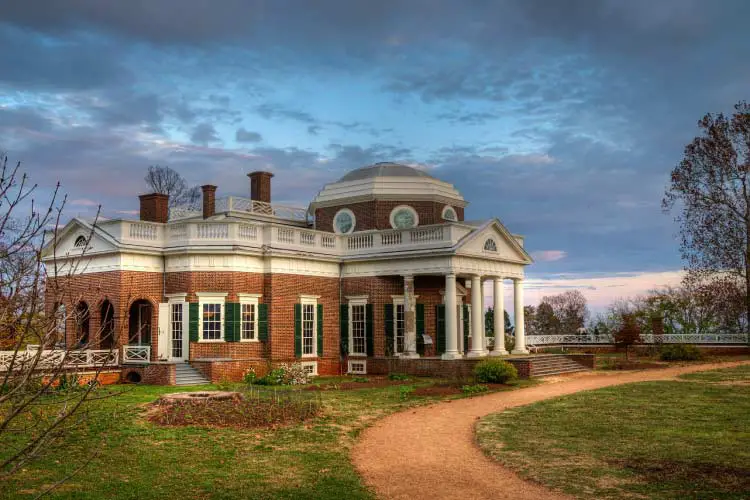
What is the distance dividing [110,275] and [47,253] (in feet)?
15.2

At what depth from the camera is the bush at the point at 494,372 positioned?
2416cm

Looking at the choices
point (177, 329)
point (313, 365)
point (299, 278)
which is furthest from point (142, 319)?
point (313, 365)

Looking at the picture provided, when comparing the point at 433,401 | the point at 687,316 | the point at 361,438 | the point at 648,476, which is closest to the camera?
the point at 648,476

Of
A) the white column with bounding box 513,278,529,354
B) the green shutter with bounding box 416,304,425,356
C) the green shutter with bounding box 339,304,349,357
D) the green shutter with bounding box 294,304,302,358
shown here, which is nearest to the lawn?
the green shutter with bounding box 294,304,302,358

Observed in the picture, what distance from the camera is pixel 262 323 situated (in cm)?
2670

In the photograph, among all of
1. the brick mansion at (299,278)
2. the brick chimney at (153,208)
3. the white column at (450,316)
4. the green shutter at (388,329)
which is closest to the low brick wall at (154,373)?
the brick mansion at (299,278)

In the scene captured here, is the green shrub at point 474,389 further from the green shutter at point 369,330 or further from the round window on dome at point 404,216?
the round window on dome at point 404,216

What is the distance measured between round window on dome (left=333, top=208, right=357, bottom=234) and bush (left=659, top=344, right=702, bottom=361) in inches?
663

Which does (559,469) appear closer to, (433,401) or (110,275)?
(433,401)

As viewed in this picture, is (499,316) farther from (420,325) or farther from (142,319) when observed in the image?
(142,319)

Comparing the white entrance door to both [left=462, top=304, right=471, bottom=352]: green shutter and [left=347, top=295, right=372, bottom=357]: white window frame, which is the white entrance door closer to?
[left=347, top=295, right=372, bottom=357]: white window frame

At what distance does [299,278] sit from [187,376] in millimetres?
6406

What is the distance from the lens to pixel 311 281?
95.3ft

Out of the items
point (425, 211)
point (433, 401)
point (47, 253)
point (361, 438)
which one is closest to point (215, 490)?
point (361, 438)
